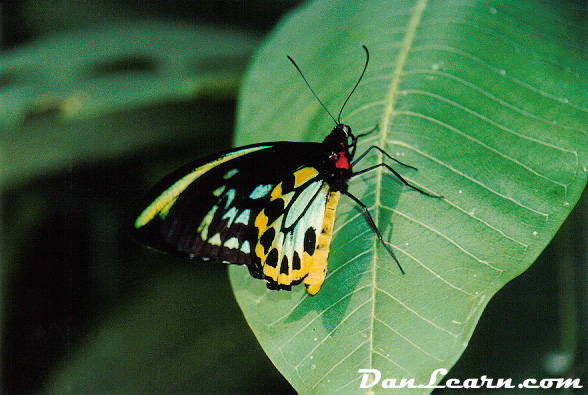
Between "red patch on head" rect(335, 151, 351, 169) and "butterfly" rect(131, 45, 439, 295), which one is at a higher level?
"red patch on head" rect(335, 151, 351, 169)

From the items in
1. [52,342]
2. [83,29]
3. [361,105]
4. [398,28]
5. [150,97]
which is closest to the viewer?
[361,105]

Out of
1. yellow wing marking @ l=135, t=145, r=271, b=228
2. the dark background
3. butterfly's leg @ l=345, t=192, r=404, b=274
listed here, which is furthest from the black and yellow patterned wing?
the dark background

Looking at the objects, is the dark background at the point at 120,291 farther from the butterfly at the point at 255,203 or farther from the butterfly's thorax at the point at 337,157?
the butterfly's thorax at the point at 337,157

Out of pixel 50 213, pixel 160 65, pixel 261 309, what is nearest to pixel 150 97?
pixel 160 65

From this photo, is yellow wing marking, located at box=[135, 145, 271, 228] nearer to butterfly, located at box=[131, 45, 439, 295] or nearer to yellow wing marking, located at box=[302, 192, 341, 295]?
butterfly, located at box=[131, 45, 439, 295]

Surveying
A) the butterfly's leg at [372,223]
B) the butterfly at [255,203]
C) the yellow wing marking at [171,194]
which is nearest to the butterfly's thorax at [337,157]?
the butterfly at [255,203]

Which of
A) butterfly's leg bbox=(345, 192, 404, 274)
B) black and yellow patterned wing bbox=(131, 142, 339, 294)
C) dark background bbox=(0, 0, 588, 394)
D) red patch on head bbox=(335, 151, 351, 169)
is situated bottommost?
dark background bbox=(0, 0, 588, 394)

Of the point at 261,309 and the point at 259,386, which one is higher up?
the point at 261,309

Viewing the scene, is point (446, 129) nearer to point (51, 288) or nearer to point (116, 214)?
point (116, 214)
